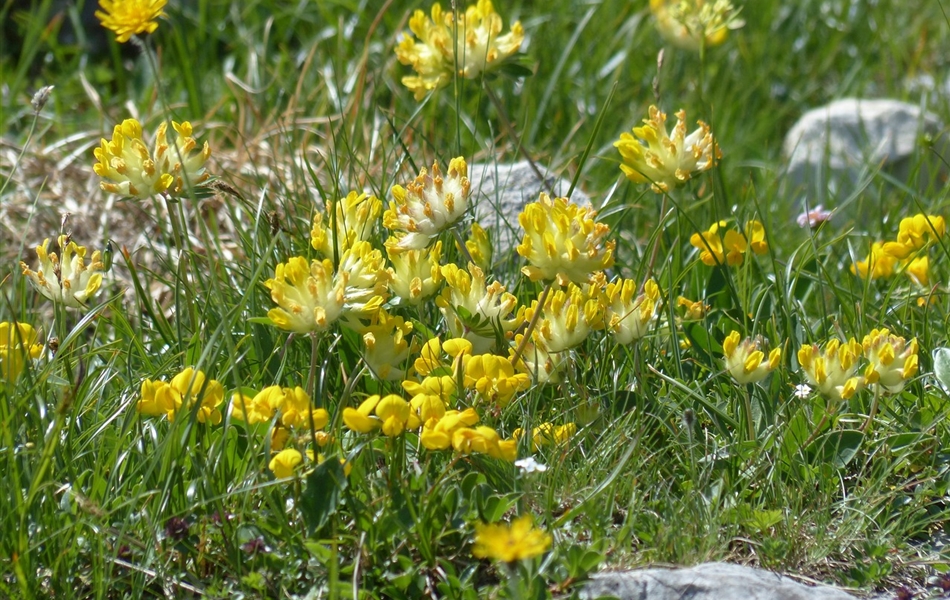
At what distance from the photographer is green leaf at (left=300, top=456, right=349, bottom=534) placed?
5.32 feet

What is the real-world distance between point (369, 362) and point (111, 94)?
10.8ft

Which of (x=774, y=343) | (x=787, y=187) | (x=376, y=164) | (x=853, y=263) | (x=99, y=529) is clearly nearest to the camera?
(x=99, y=529)

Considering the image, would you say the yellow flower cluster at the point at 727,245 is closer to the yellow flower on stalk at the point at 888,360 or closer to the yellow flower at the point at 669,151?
the yellow flower at the point at 669,151

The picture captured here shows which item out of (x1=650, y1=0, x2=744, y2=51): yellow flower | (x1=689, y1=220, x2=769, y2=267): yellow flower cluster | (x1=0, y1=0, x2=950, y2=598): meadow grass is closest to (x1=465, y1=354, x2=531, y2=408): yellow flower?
(x1=0, y1=0, x2=950, y2=598): meadow grass

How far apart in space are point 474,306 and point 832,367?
2.11 ft

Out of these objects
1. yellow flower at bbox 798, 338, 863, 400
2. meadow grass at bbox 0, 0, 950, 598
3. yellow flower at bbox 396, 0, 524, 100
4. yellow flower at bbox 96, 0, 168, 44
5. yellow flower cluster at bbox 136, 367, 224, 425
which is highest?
yellow flower at bbox 96, 0, 168, 44

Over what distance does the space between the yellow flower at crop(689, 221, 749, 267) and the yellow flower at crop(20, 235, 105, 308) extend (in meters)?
1.29

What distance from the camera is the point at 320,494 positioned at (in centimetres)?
163

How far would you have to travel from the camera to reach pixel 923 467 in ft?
6.42

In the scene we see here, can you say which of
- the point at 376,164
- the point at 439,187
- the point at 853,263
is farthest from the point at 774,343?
the point at 376,164

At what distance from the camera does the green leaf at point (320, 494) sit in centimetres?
162

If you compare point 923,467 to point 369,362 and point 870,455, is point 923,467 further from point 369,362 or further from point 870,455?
point 369,362

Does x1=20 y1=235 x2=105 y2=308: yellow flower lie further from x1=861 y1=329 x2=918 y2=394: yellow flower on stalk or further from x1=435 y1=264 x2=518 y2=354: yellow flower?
x1=861 y1=329 x2=918 y2=394: yellow flower on stalk

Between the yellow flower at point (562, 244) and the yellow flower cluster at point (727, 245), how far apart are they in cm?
64
